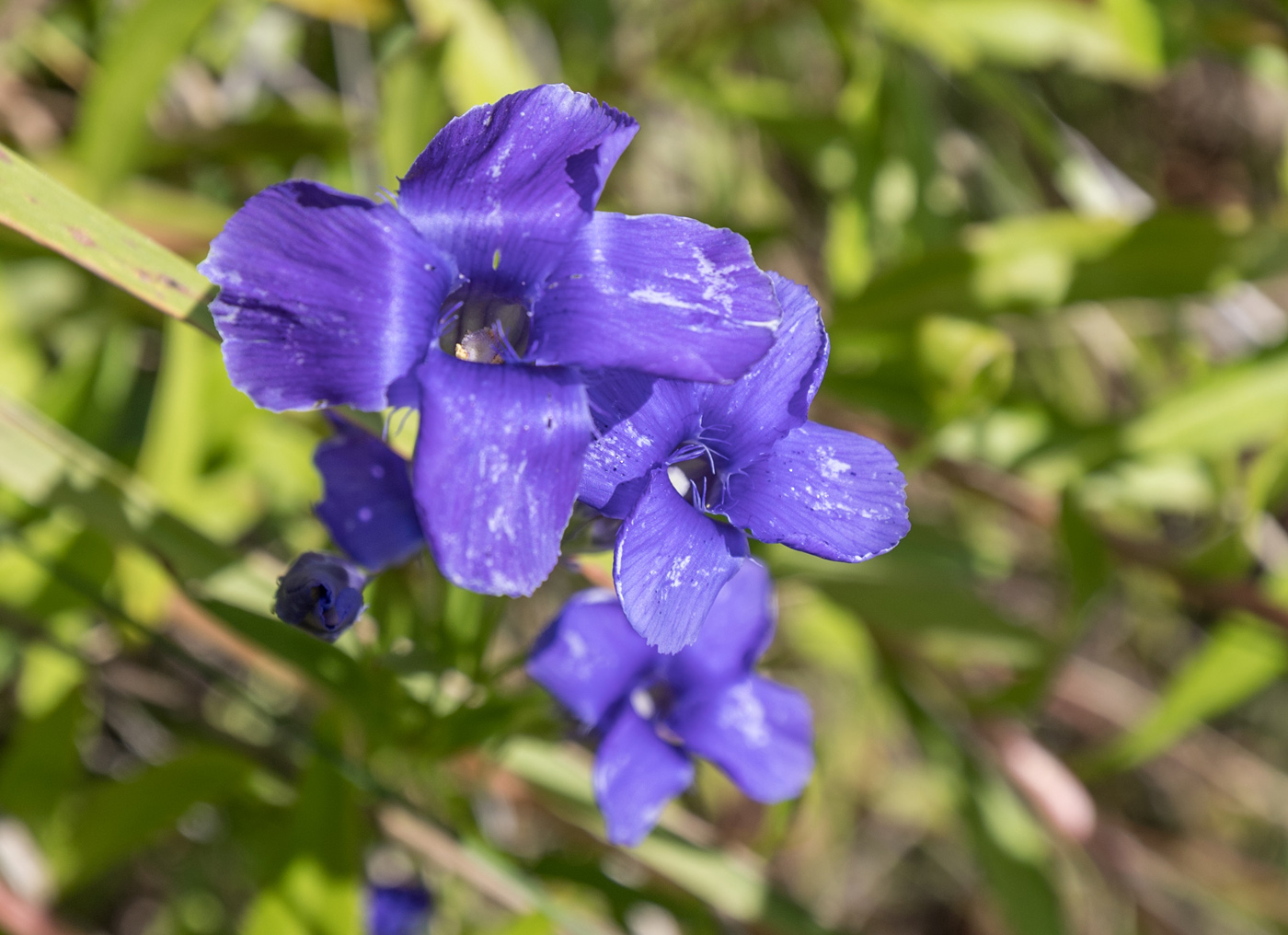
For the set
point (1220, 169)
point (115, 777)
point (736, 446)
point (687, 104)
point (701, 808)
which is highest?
point (736, 446)

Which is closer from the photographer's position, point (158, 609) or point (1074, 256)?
point (158, 609)

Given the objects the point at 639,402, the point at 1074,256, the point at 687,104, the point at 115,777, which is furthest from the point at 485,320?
the point at 687,104

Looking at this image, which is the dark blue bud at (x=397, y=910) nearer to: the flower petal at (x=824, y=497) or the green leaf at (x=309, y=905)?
the green leaf at (x=309, y=905)

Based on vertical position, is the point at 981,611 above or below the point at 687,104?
below

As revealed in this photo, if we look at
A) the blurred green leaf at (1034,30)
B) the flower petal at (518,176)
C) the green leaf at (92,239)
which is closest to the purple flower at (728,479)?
the flower petal at (518,176)

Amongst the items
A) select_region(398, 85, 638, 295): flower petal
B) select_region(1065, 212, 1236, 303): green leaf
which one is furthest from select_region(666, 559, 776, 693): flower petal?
select_region(1065, 212, 1236, 303): green leaf

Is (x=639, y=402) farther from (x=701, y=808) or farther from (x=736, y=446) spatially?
(x=701, y=808)

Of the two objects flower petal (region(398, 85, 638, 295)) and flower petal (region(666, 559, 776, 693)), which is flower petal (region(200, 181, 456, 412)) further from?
flower petal (region(666, 559, 776, 693))
